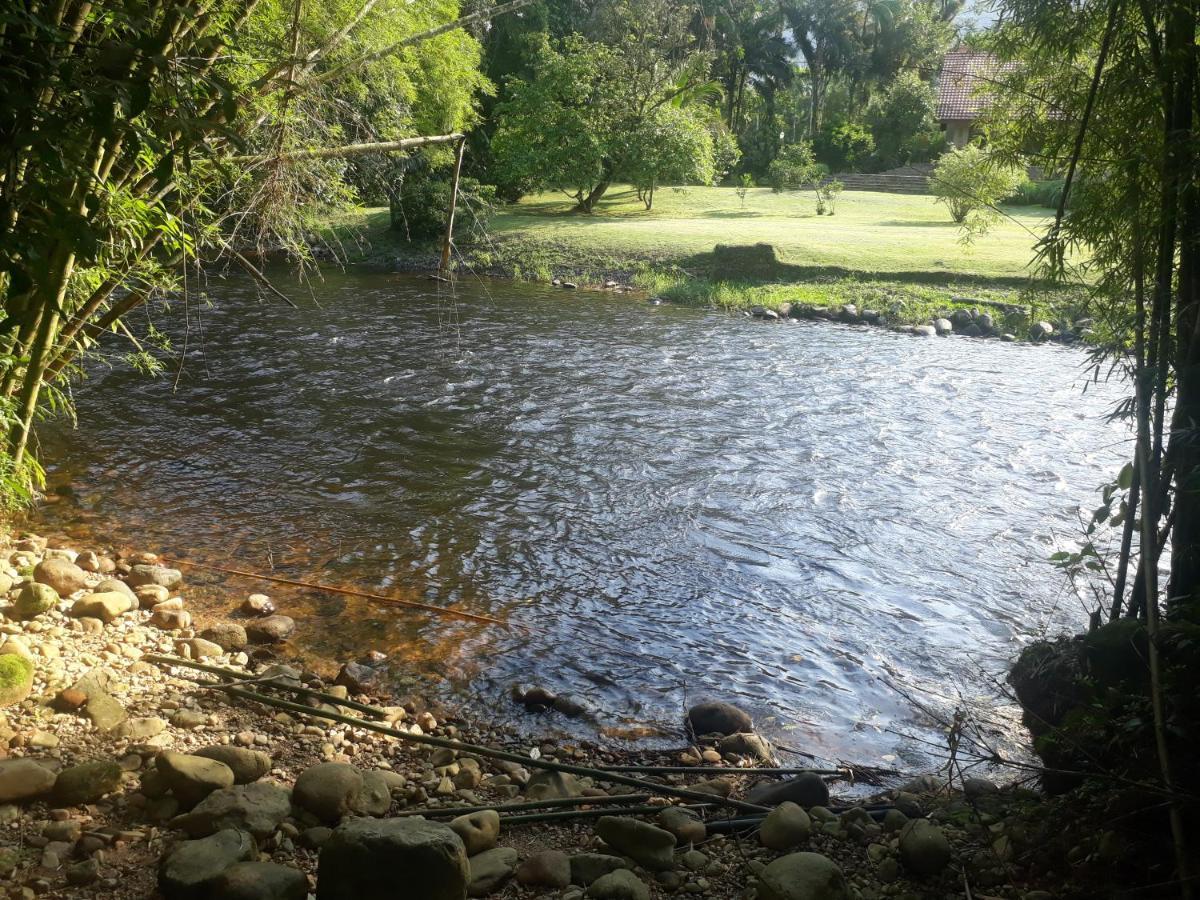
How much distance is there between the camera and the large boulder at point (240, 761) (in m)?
4.36

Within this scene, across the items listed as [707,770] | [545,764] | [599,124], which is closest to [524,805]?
[545,764]

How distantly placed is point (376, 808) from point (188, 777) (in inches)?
31.4

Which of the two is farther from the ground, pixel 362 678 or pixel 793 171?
pixel 793 171

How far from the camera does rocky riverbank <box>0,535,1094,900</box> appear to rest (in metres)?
3.47

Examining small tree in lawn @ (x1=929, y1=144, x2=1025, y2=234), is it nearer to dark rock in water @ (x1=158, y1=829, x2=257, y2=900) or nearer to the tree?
dark rock in water @ (x1=158, y1=829, x2=257, y2=900)

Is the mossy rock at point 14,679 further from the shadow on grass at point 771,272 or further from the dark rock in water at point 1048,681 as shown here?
the shadow on grass at point 771,272

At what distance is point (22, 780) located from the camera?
3840mm

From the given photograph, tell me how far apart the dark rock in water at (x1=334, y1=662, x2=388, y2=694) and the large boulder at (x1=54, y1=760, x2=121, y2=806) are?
170cm

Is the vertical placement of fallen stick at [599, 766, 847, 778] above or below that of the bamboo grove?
below

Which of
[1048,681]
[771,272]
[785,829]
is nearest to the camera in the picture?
[785,829]

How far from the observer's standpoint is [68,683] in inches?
195

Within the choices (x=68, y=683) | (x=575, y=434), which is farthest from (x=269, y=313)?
(x=68, y=683)

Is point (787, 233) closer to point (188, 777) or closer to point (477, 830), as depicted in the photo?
point (477, 830)

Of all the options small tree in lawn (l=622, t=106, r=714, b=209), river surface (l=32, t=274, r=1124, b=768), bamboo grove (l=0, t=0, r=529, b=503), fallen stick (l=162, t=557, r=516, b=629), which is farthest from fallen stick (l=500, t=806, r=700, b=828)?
small tree in lawn (l=622, t=106, r=714, b=209)
